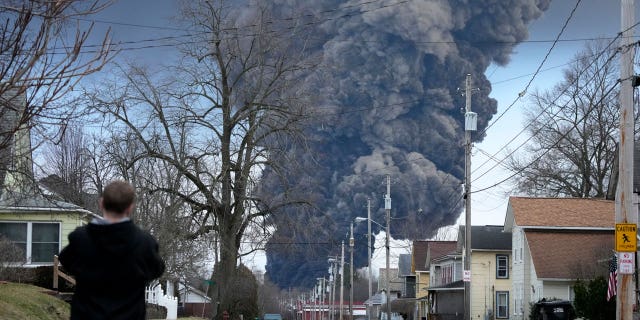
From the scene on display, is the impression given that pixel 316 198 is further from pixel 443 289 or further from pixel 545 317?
pixel 443 289

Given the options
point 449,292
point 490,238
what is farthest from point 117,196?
point 449,292

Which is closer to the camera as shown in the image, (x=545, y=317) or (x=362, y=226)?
(x=545, y=317)

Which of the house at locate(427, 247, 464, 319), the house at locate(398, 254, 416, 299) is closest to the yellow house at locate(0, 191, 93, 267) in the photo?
the house at locate(427, 247, 464, 319)

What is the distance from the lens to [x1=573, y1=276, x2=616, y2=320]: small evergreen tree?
31.0 m

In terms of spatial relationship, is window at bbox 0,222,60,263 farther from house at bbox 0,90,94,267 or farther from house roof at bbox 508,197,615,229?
house roof at bbox 508,197,615,229

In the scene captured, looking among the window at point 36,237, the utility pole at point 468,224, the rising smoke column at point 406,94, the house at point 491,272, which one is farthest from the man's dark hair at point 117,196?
the rising smoke column at point 406,94

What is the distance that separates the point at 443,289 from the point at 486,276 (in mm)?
5956

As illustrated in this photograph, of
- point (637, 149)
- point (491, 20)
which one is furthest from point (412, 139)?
point (637, 149)

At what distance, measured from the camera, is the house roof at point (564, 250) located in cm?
4716

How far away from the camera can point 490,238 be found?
5944 cm

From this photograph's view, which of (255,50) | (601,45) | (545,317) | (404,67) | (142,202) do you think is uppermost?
(404,67)

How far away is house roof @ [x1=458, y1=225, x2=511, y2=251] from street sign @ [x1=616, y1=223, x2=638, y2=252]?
1440 inches

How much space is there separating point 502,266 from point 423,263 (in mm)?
26596

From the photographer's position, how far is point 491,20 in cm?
13262
